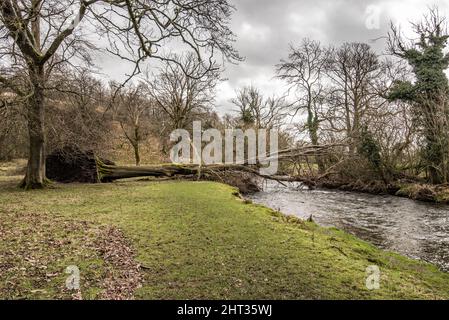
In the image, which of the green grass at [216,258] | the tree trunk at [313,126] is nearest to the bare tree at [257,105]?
the tree trunk at [313,126]

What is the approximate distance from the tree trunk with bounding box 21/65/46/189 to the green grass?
Result: 3630 mm

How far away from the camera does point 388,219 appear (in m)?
12.2

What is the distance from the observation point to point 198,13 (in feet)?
25.6

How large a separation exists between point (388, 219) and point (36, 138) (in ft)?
42.6

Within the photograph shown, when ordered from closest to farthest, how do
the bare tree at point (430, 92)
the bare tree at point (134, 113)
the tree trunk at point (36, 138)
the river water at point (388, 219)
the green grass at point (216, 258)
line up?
1. the green grass at point (216, 258)
2. the river water at point (388, 219)
3. the tree trunk at point (36, 138)
4. the bare tree at point (430, 92)
5. the bare tree at point (134, 113)

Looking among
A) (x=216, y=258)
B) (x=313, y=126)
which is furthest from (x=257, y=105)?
(x=216, y=258)

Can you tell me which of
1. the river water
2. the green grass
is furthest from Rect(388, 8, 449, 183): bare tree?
the green grass

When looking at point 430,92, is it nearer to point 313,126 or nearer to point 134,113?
point 313,126

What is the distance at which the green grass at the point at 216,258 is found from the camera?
4.00 m

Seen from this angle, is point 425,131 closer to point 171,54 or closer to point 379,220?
point 379,220

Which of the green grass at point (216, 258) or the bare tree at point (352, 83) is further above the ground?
the bare tree at point (352, 83)

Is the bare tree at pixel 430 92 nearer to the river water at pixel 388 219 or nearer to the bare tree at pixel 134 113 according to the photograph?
the river water at pixel 388 219

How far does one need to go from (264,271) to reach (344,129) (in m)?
23.5

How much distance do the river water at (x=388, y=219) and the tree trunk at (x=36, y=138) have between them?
883 centimetres
